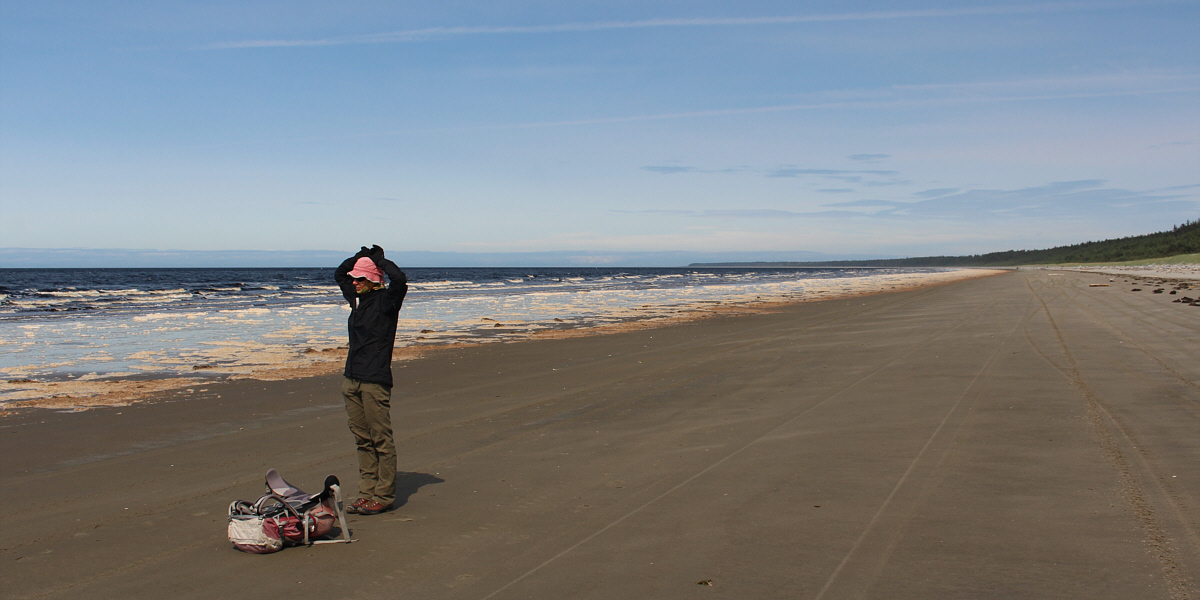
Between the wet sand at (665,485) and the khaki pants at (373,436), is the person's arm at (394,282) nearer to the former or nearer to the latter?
the khaki pants at (373,436)

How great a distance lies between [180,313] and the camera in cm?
3030

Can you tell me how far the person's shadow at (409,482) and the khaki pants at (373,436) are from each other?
26 centimetres

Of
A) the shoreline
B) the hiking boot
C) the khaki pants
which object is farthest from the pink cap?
the shoreline

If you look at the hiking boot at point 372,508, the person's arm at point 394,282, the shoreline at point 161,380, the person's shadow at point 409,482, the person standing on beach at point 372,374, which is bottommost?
the shoreline at point 161,380

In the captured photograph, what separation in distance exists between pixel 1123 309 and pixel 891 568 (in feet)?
77.4

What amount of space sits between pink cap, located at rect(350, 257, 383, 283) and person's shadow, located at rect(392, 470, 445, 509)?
1.63 metres

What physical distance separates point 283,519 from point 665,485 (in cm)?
273

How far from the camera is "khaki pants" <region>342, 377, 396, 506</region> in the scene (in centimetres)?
546

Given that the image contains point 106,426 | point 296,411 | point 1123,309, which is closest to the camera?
point 106,426

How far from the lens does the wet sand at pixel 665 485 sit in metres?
4.21

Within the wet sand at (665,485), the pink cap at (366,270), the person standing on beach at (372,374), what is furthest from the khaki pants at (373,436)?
the pink cap at (366,270)

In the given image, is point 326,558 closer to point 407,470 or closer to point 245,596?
point 245,596

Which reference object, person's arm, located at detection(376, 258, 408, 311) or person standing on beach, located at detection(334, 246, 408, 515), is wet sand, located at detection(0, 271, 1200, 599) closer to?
person standing on beach, located at detection(334, 246, 408, 515)

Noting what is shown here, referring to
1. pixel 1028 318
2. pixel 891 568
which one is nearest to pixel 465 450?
pixel 891 568
